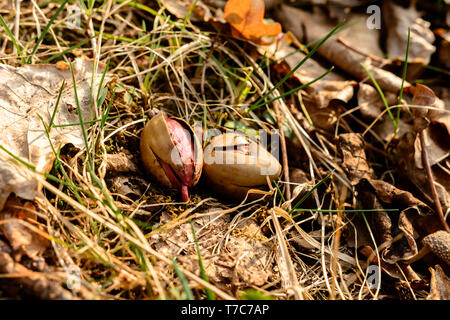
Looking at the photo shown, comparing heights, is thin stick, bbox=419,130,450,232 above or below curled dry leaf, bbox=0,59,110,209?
below

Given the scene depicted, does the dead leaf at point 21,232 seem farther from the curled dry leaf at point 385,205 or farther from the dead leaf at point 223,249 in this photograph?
the curled dry leaf at point 385,205

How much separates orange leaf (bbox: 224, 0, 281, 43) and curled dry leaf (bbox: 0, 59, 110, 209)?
2.06 ft

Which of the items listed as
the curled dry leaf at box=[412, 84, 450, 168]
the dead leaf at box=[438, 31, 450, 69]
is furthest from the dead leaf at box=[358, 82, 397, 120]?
the dead leaf at box=[438, 31, 450, 69]

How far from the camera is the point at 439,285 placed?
133 cm

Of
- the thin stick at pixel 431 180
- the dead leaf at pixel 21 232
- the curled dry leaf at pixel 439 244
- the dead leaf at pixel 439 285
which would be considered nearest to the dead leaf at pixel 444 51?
the thin stick at pixel 431 180

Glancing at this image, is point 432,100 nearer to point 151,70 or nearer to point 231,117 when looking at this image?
point 231,117

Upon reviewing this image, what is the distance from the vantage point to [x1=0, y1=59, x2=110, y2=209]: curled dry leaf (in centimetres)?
112

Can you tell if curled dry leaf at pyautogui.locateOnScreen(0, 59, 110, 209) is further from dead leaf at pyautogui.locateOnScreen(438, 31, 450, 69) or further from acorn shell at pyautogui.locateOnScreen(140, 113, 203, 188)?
dead leaf at pyautogui.locateOnScreen(438, 31, 450, 69)

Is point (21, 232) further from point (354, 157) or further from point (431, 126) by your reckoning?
point (431, 126)

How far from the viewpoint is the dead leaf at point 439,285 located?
50.5 inches

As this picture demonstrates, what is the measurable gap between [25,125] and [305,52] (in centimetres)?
136

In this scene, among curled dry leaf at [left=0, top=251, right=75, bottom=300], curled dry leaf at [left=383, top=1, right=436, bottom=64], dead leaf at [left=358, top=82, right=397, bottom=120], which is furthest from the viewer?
curled dry leaf at [left=383, top=1, right=436, bottom=64]

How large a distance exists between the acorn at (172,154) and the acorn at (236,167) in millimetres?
58

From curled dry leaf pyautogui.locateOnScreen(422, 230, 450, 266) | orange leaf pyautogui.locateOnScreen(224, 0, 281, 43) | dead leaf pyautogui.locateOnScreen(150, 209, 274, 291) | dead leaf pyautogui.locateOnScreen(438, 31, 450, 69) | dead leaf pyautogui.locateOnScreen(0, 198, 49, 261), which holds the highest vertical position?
orange leaf pyautogui.locateOnScreen(224, 0, 281, 43)
